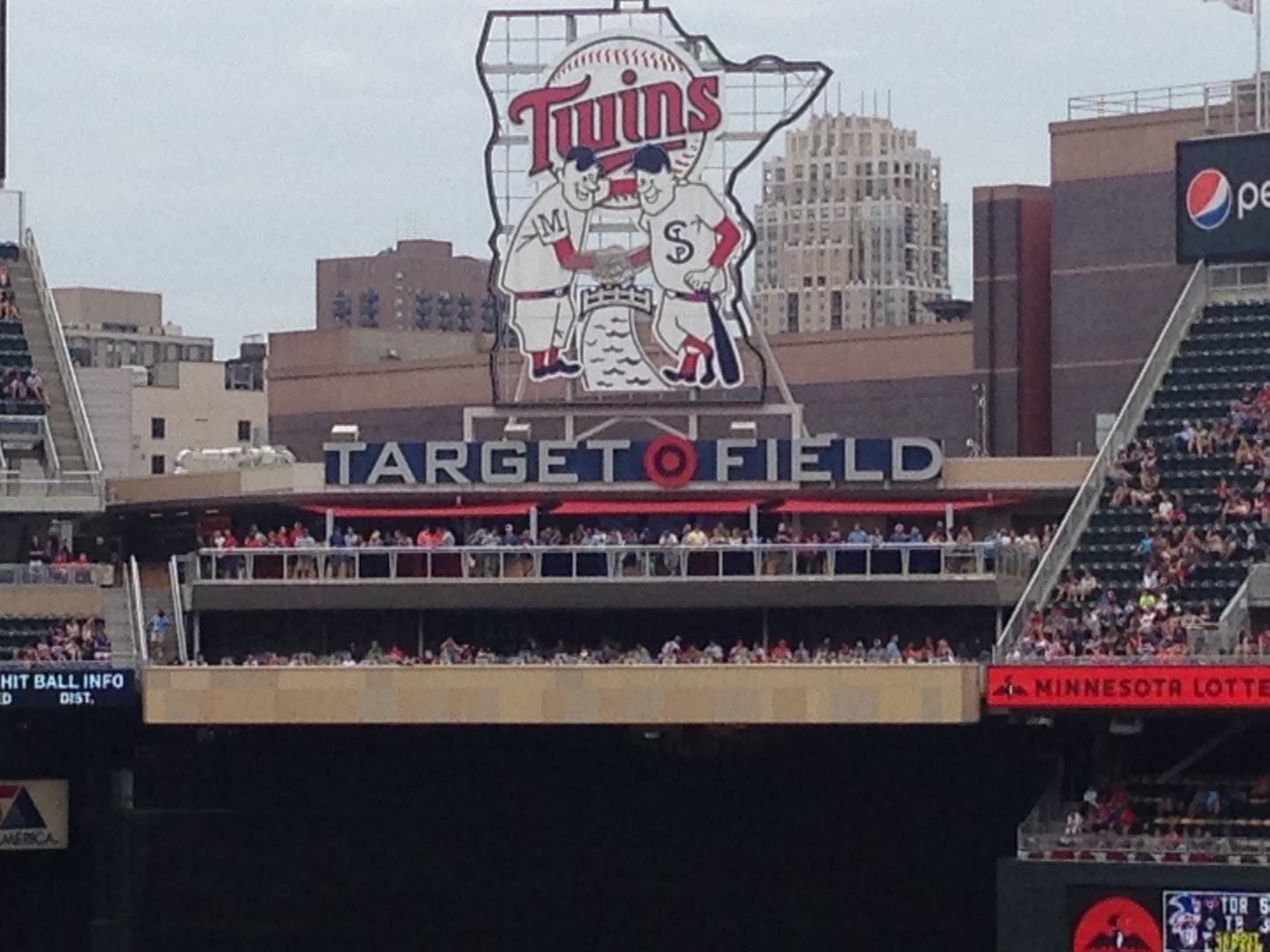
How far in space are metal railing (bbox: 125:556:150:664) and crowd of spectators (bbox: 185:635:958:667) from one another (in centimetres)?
108

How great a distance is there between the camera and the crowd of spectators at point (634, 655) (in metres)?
46.5

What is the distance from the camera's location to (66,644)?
48312 mm

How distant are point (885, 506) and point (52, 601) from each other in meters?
12.5

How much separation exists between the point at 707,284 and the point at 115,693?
1102 cm

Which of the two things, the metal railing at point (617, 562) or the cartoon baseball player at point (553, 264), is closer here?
the metal railing at point (617, 562)

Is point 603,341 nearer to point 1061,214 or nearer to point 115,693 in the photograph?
point 115,693

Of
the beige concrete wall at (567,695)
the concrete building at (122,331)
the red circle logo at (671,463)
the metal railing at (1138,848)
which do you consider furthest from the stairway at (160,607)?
the concrete building at (122,331)

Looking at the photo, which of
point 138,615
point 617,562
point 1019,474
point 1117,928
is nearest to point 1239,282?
point 1019,474

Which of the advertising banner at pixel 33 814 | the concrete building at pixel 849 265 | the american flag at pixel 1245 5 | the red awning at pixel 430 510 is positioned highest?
the concrete building at pixel 849 265

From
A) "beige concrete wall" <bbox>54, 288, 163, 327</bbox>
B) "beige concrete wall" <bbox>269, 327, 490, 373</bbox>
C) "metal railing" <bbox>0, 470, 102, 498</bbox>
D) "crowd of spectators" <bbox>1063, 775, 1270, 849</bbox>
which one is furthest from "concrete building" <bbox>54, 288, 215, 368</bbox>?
"crowd of spectators" <bbox>1063, 775, 1270, 849</bbox>

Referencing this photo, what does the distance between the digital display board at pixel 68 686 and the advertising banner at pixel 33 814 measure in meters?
4.20

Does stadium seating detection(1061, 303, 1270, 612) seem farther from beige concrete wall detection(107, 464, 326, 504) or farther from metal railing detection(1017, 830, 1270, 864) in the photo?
beige concrete wall detection(107, 464, 326, 504)

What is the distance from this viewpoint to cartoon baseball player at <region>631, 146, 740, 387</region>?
50.7 metres

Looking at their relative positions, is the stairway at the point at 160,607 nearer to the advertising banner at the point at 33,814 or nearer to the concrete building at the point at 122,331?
the advertising banner at the point at 33,814
